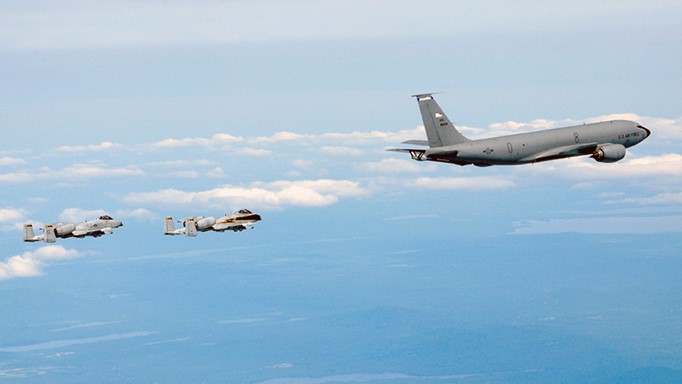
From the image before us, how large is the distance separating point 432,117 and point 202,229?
44.1 meters

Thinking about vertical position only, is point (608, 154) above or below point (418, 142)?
below

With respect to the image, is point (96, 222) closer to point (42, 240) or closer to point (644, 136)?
point (42, 240)

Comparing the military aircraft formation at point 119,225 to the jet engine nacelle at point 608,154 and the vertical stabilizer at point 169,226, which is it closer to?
the vertical stabilizer at point 169,226

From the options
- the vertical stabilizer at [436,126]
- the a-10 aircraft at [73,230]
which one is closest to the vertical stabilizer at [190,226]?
the a-10 aircraft at [73,230]

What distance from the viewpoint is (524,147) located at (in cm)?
13575

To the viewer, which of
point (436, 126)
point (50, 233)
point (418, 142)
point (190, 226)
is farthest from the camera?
point (190, 226)

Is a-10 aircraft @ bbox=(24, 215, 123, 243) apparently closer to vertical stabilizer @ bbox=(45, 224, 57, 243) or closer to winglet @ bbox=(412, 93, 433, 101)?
vertical stabilizer @ bbox=(45, 224, 57, 243)

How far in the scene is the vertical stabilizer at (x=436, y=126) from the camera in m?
135

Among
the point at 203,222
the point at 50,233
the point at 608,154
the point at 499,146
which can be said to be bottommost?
the point at 203,222

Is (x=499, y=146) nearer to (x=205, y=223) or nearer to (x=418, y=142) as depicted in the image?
(x=418, y=142)

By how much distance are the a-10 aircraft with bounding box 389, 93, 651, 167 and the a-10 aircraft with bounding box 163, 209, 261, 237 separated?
35.4 metres

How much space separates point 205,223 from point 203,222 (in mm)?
355

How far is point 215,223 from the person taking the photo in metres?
159

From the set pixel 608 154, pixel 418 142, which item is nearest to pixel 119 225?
pixel 418 142
